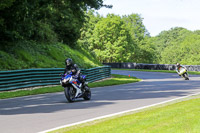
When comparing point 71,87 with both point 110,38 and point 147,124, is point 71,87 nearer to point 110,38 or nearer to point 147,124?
point 147,124

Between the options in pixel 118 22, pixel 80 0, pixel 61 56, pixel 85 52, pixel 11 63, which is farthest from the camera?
pixel 118 22

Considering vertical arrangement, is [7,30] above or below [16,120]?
above

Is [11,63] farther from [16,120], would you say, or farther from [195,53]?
[195,53]

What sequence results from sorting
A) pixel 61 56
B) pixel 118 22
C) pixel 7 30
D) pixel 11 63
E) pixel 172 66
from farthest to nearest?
pixel 118 22
pixel 172 66
pixel 61 56
pixel 7 30
pixel 11 63

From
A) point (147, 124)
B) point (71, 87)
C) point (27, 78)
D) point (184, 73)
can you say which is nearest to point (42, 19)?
point (27, 78)

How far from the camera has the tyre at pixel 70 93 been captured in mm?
11914

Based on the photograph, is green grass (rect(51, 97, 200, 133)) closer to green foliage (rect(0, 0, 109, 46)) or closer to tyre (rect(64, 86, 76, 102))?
tyre (rect(64, 86, 76, 102))

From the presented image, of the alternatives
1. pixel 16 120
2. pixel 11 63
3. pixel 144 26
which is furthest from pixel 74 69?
pixel 144 26

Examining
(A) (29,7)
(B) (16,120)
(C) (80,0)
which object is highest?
(C) (80,0)

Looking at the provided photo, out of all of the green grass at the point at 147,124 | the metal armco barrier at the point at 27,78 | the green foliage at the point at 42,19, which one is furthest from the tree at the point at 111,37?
the green grass at the point at 147,124

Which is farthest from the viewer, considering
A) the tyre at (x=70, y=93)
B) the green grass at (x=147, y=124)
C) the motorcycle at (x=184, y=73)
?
the motorcycle at (x=184, y=73)

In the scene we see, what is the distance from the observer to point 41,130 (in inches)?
268

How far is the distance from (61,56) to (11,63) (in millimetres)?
8606

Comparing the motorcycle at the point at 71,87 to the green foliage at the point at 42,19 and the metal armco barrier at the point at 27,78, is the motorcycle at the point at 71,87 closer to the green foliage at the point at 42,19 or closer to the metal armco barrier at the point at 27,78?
the metal armco barrier at the point at 27,78
